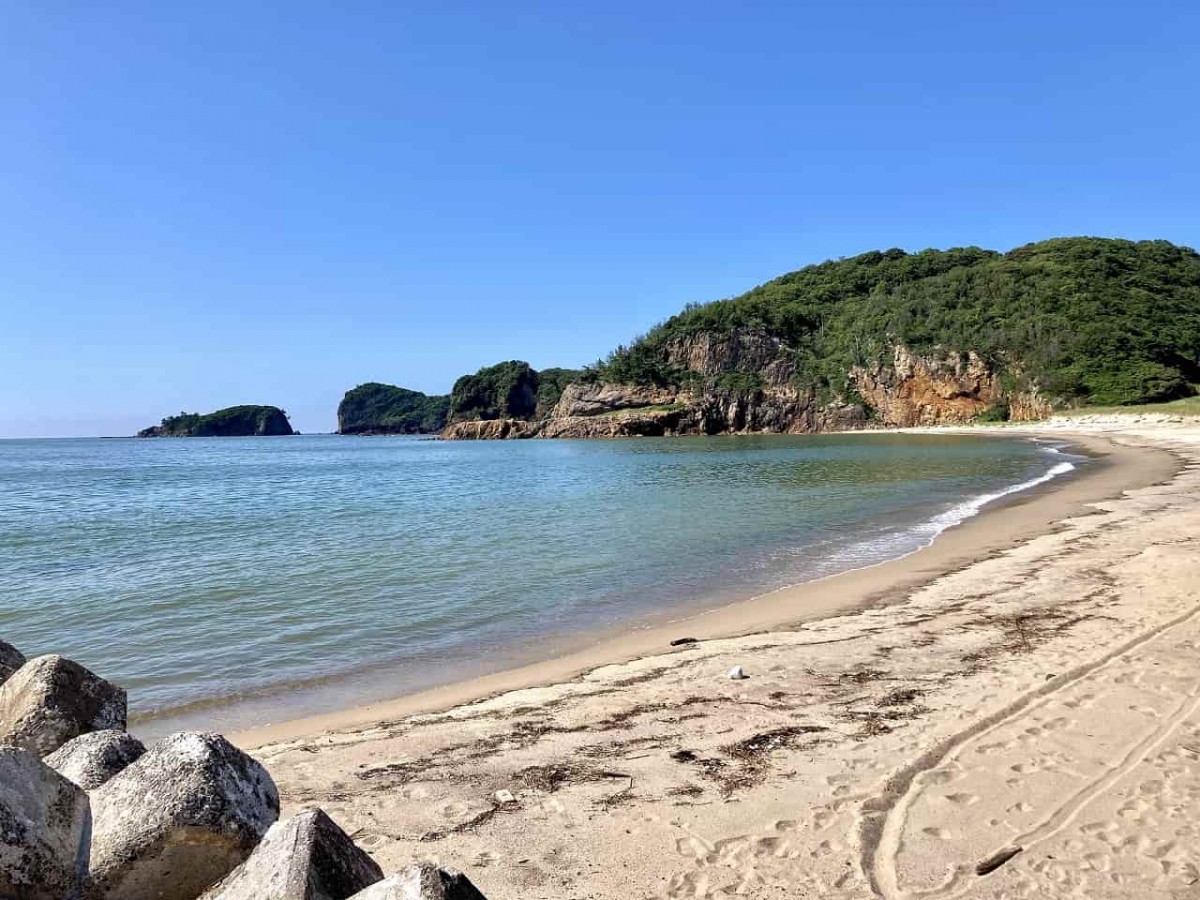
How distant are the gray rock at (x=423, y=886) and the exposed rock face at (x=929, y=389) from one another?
10701 cm

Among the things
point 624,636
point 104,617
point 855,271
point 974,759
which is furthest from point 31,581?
point 855,271

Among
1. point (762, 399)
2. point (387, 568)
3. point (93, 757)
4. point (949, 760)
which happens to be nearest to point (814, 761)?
point (949, 760)

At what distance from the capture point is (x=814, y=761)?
5406 mm

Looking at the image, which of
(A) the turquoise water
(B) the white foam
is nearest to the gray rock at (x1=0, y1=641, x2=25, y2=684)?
(A) the turquoise water

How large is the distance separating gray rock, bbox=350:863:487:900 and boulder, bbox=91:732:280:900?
1.01 m

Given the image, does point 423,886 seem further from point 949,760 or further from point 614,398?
point 614,398

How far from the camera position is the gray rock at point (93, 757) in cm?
342

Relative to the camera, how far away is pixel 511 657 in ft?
32.6

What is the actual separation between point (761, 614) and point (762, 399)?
4502 inches

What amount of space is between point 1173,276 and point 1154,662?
427 feet

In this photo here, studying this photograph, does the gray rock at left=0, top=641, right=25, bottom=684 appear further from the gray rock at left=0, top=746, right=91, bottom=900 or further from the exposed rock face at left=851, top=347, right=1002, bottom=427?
the exposed rock face at left=851, top=347, right=1002, bottom=427

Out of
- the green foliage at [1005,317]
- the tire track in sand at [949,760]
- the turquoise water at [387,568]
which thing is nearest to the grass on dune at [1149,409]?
the green foliage at [1005,317]

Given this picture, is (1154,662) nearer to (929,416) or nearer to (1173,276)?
(929,416)

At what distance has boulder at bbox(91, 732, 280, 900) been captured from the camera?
113 inches
